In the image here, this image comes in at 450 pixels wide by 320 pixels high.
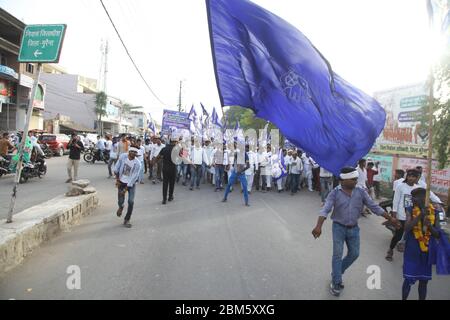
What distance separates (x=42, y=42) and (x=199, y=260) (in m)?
4.38

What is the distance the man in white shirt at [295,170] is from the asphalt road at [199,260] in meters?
4.49

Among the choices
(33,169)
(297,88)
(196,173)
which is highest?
(297,88)

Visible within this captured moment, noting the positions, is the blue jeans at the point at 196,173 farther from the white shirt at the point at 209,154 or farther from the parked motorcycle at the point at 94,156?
the parked motorcycle at the point at 94,156

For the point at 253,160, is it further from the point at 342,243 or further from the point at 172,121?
the point at 172,121

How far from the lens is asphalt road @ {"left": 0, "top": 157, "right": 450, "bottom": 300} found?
405 centimetres

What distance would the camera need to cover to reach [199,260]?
16.6 ft

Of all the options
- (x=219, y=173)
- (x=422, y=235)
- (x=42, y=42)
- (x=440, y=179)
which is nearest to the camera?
(x=422, y=235)

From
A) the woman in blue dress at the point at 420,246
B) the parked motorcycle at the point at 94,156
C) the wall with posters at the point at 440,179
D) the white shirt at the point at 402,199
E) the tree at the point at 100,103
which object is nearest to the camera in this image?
the woman in blue dress at the point at 420,246

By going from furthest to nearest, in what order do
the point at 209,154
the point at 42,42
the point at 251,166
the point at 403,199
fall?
the point at 209,154 → the point at 251,166 → the point at 403,199 → the point at 42,42

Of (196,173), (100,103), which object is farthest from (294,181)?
(100,103)

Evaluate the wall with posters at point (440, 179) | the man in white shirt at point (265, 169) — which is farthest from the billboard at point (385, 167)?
the man in white shirt at point (265, 169)

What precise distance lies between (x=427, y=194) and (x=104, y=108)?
2091 inches

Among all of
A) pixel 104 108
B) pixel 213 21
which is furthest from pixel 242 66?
pixel 104 108

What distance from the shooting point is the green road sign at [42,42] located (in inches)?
219
